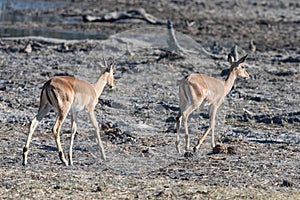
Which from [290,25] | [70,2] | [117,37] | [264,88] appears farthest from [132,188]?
[70,2]

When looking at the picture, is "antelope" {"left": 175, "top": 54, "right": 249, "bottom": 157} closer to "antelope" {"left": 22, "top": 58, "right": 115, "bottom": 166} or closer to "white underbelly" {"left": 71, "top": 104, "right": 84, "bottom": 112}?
"antelope" {"left": 22, "top": 58, "right": 115, "bottom": 166}

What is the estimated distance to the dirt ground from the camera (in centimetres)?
976

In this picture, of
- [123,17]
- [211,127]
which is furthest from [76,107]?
[123,17]

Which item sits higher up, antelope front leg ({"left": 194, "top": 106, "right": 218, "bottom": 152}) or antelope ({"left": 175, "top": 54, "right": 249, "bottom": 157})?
antelope ({"left": 175, "top": 54, "right": 249, "bottom": 157})

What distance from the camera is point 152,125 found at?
559 inches

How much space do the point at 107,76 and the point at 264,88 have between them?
691 centimetres

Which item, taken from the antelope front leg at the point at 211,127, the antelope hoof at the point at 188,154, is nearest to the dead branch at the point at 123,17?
the antelope front leg at the point at 211,127

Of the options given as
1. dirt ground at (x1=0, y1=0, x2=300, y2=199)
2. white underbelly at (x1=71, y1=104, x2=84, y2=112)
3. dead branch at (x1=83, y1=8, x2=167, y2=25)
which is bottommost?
dead branch at (x1=83, y1=8, x2=167, y2=25)

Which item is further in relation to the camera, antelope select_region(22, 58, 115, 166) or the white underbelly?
the white underbelly

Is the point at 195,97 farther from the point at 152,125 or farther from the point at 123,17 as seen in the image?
the point at 123,17

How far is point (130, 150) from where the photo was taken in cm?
1209

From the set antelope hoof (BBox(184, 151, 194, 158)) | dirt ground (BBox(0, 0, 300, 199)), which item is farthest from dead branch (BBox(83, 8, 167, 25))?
antelope hoof (BBox(184, 151, 194, 158))

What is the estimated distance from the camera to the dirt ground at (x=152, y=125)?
9.76 m

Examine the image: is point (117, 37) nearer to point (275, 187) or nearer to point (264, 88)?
point (264, 88)
